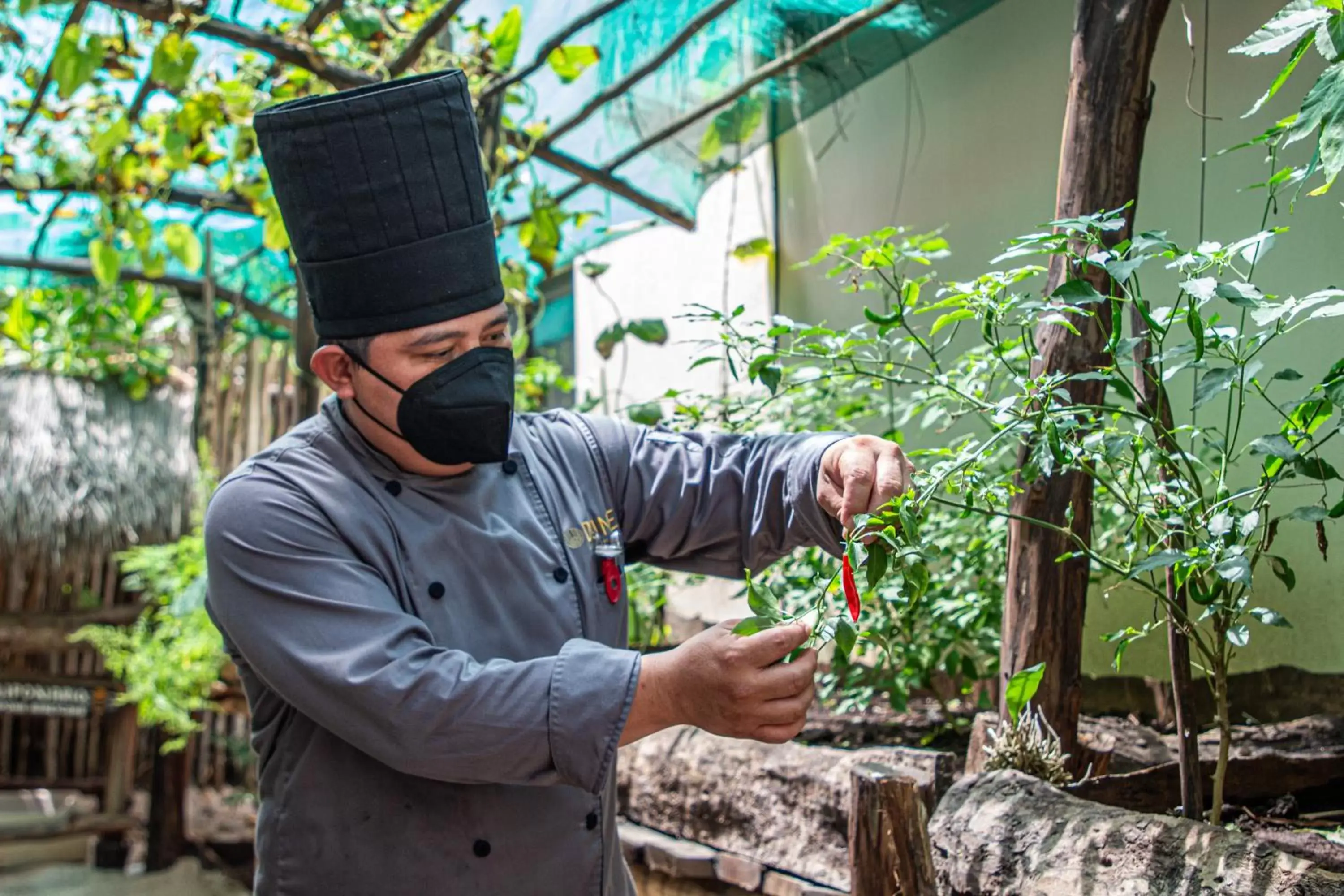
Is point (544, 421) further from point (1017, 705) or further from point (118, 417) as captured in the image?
point (118, 417)

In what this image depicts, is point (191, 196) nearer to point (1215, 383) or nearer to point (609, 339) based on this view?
point (609, 339)

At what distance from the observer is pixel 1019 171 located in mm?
2840

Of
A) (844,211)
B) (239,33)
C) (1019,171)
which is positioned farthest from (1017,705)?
(239,33)

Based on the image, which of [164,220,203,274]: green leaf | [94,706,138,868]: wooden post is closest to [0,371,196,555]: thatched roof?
[94,706,138,868]: wooden post

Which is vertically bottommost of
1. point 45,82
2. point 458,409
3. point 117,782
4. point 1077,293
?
point 117,782

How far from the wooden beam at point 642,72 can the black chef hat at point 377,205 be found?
1589mm

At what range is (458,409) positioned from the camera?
5.52ft

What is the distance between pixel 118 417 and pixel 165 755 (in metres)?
2.12

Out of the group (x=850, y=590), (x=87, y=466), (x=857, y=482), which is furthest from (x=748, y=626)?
(x=87, y=466)

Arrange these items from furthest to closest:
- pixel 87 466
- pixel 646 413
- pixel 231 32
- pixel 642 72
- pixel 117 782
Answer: pixel 117 782, pixel 87 466, pixel 642 72, pixel 646 413, pixel 231 32

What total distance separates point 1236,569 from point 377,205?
1214 millimetres

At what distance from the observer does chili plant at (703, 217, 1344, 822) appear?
4.49 feet

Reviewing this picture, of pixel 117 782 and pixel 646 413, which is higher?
pixel 646 413

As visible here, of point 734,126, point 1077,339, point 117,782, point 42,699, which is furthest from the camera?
point 117,782
